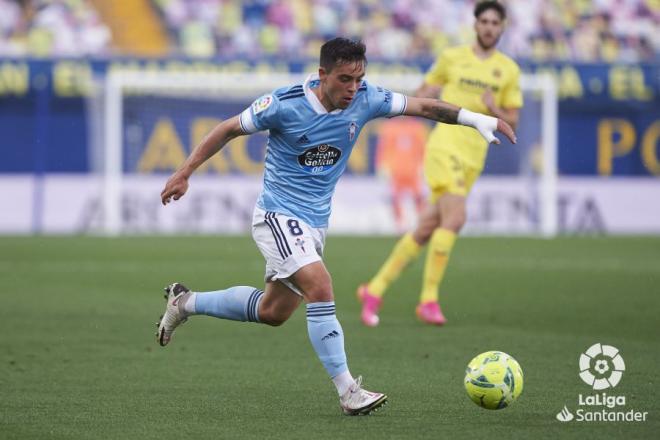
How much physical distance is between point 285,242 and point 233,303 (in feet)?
2.36

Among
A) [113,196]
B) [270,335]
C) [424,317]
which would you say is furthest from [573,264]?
[113,196]

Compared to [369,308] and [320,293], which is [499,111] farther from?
[320,293]

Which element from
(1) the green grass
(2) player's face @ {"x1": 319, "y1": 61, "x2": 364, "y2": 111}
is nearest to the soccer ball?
(1) the green grass

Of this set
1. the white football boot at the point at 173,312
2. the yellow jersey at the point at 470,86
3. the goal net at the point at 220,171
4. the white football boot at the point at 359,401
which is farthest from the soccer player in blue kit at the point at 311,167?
the goal net at the point at 220,171

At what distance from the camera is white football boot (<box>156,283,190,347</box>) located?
24.4 feet

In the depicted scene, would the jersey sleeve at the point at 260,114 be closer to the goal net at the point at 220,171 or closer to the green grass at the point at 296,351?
the green grass at the point at 296,351

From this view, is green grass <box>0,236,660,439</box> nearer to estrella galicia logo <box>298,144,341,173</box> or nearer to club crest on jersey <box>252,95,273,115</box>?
estrella galicia logo <box>298,144,341,173</box>

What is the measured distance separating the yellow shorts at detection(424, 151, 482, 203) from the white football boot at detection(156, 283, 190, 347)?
344 centimetres

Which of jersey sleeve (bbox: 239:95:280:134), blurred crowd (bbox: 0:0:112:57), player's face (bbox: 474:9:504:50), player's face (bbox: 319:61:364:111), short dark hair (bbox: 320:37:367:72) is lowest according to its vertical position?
jersey sleeve (bbox: 239:95:280:134)

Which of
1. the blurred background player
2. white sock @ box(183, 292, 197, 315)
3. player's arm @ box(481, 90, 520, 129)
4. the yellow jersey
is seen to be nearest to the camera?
white sock @ box(183, 292, 197, 315)

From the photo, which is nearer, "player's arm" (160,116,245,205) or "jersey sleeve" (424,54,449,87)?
"player's arm" (160,116,245,205)

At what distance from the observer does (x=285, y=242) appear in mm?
6609

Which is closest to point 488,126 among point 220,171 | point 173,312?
point 173,312

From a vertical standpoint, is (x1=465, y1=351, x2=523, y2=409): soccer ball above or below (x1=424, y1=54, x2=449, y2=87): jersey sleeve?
below
